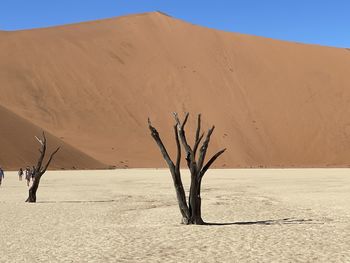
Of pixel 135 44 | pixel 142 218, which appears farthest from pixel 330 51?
pixel 142 218

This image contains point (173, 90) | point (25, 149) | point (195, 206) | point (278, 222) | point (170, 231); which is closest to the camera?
point (170, 231)

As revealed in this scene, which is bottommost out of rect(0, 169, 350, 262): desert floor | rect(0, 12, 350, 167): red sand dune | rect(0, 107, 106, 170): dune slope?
rect(0, 169, 350, 262): desert floor

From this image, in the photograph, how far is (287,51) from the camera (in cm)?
8625

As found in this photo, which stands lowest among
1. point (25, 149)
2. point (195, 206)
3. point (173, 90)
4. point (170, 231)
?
point (170, 231)

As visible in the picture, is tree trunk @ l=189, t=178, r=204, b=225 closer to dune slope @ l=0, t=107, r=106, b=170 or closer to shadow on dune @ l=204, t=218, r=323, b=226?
shadow on dune @ l=204, t=218, r=323, b=226

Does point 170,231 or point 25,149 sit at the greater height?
point 25,149

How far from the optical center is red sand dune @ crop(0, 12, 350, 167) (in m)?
63.0

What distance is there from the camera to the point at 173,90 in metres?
73.1

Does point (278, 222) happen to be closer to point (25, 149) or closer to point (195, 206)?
point (195, 206)

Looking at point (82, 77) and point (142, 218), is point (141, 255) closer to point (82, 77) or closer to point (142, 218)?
point (142, 218)

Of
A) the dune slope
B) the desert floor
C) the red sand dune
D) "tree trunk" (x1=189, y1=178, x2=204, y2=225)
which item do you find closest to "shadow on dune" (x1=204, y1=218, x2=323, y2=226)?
the desert floor

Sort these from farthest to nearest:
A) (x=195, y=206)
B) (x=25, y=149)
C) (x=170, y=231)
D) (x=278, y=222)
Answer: (x=25, y=149) < (x=278, y=222) < (x=195, y=206) < (x=170, y=231)

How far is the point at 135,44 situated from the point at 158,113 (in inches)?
696

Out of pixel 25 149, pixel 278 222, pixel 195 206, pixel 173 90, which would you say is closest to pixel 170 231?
pixel 195 206
